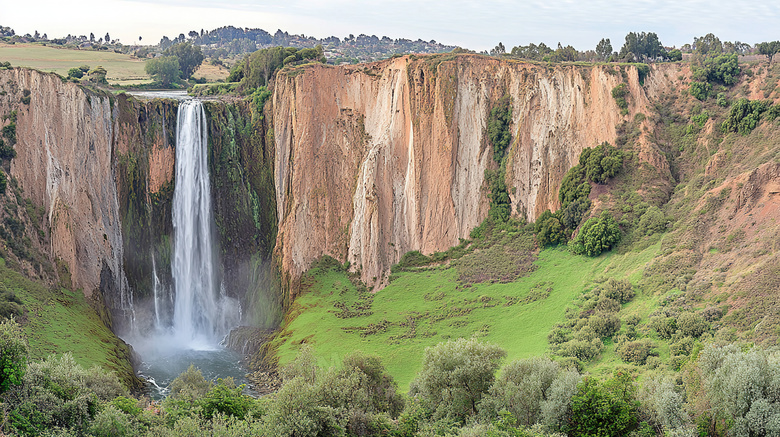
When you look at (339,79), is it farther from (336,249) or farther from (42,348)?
(42,348)

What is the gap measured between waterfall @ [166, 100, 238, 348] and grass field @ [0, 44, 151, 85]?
23445 millimetres

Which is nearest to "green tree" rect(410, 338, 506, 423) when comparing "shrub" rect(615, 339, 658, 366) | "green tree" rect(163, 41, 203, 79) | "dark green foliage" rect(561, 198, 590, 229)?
"shrub" rect(615, 339, 658, 366)

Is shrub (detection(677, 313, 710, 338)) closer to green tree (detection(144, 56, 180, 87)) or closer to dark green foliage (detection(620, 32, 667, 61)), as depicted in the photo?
dark green foliage (detection(620, 32, 667, 61))

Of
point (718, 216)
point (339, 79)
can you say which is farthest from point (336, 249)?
point (718, 216)

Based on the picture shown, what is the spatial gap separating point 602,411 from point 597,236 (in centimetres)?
1903

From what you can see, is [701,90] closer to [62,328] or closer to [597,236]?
[597,236]

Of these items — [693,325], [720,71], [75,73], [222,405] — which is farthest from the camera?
[75,73]

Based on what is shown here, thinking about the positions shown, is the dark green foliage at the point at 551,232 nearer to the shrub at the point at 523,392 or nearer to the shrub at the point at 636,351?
the shrub at the point at 636,351

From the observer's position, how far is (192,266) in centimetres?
5150

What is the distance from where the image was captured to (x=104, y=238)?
4625cm

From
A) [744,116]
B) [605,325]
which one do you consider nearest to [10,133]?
[605,325]

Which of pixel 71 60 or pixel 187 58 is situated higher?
pixel 187 58

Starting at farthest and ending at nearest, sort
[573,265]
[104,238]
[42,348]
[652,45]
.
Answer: [652,45], [104,238], [573,265], [42,348]

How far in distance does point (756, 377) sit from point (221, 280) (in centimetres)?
3948
